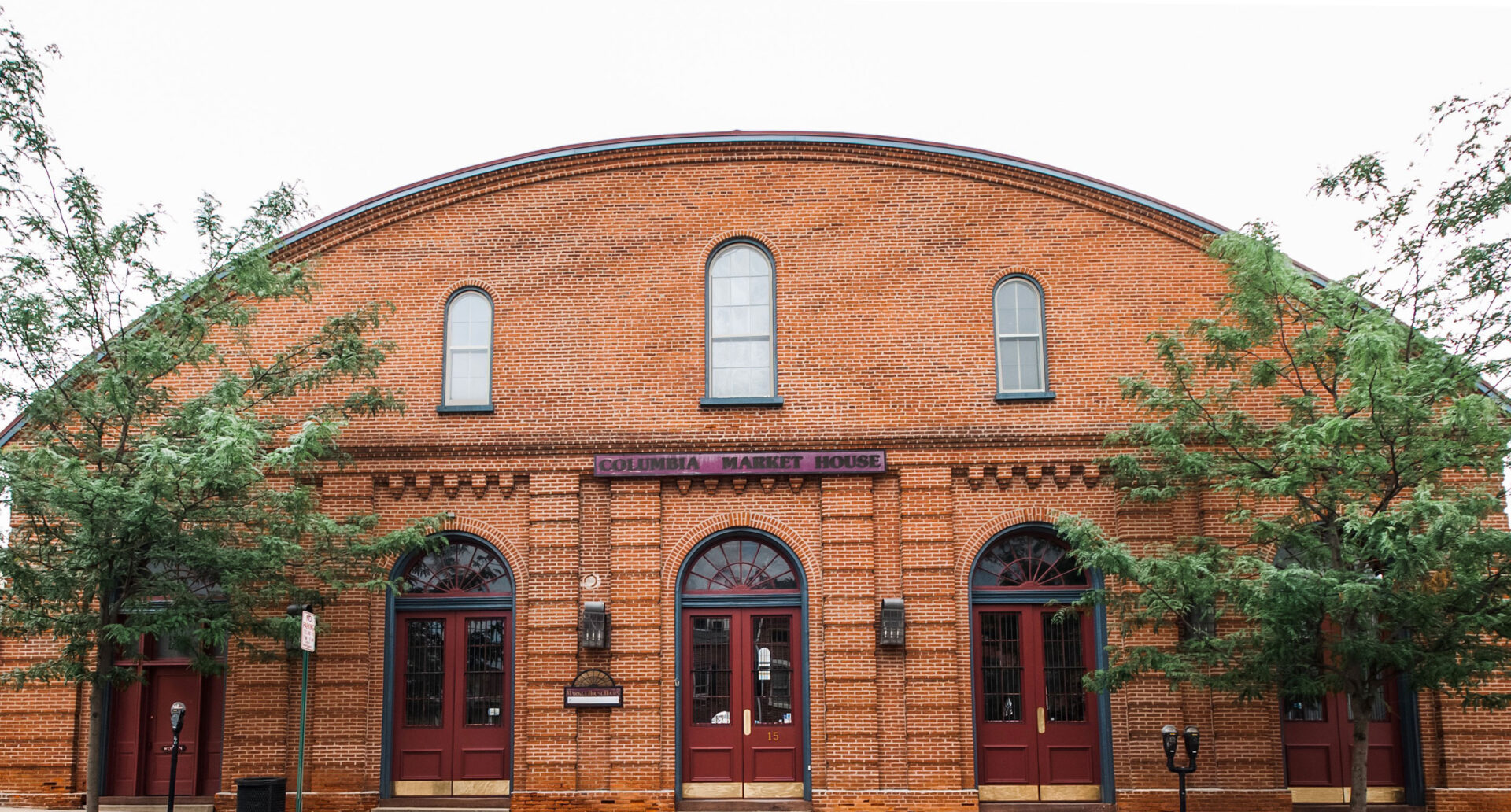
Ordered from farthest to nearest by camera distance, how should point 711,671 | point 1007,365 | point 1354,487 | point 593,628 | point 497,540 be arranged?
point 1007,365, point 497,540, point 711,671, point 593,628, point 1354,487

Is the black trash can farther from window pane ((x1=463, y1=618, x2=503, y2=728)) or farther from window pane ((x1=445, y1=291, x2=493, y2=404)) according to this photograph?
window pane ((x1=445, y1=291, x2=493, y2=404))

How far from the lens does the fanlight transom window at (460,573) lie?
17.2 metres

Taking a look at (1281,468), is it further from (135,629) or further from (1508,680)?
(135,629)

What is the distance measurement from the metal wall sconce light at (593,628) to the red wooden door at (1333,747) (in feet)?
29.6

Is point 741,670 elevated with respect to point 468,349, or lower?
lower

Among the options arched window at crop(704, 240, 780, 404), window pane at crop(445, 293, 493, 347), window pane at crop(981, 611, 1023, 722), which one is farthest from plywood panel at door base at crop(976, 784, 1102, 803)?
window pane at crop(445, 293, 493, 347)

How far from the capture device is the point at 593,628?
54.1ft

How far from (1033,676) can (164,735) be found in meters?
11.8

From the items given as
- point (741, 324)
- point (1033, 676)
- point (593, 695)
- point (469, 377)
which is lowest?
point (593, 695)

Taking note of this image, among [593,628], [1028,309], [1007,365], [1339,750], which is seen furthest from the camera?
[1028,309]

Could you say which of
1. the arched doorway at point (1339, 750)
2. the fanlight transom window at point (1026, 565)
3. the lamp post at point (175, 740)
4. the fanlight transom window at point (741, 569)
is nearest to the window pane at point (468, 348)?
the fanlight transom window at point (741, 569)

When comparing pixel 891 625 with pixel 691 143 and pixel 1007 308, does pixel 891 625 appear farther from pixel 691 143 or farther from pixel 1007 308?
pixel 691 143

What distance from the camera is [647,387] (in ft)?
56.9

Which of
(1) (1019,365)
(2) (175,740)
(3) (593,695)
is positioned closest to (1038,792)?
(1) (1019,365)
